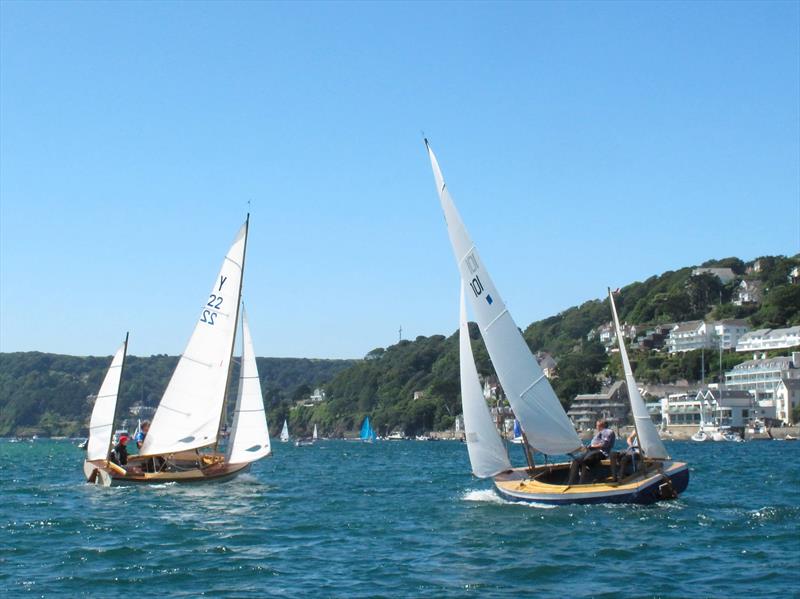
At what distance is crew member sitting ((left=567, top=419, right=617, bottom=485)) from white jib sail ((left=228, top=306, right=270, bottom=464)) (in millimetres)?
12807

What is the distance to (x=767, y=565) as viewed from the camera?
17.5 metres

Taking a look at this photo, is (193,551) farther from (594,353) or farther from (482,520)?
(594,353)

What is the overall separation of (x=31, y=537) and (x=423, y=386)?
166 m

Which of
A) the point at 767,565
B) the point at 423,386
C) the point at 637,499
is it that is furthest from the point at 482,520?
the point at 423,386

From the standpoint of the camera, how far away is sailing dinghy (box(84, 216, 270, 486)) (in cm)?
3497

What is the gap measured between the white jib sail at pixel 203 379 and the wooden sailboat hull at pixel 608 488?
40.5 feet

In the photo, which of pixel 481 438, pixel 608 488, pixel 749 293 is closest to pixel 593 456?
pixel 608 488

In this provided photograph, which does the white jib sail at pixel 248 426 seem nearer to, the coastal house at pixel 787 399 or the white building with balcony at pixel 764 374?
the coastal house at pixel 787 399

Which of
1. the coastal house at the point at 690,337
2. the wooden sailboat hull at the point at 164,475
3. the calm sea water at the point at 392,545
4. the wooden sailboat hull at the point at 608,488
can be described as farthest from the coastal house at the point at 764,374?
the wooden sailboat hull at the point at 608,488

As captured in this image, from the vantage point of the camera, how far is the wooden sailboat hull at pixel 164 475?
112ft

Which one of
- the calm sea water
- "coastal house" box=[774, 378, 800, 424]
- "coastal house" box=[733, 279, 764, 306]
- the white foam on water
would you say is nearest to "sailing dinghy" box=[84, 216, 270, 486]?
the calm sea water

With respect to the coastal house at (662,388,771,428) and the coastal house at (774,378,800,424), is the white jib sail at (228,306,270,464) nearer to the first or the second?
the coastal house at (662,388,771,428)

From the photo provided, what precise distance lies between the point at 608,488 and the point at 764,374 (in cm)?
11524

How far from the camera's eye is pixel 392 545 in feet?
67.3
